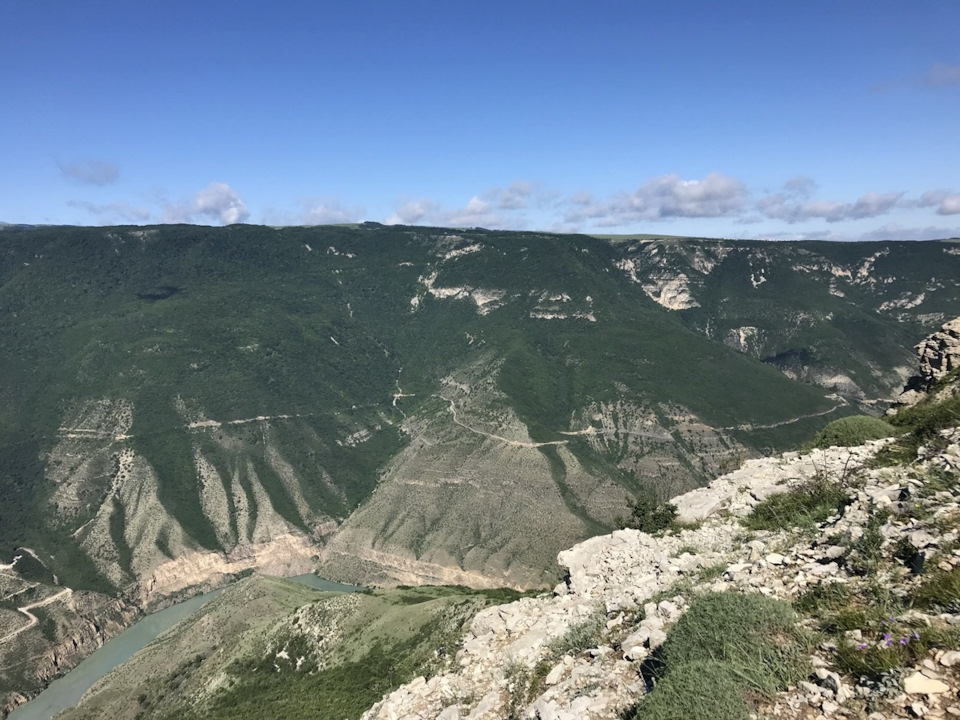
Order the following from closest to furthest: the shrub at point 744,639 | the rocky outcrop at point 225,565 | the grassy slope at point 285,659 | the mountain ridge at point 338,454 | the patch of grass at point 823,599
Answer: the shrub at point 744,639 → the patch of grass at point 823,599 → the grassy slope at point 285,659 → the mountain ridge at point 338,454 → the rocky outcrop at point 225,565

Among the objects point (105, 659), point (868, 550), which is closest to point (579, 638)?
point (868, 550)

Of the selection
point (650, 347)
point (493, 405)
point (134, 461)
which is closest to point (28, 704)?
point (134, 461)

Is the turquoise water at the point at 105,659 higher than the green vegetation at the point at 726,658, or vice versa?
the green vegetation at the point at 726,658

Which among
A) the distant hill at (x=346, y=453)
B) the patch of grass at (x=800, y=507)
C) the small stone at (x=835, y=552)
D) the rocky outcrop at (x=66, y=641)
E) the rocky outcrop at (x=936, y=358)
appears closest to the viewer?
the small stone at (x=835, y=552)

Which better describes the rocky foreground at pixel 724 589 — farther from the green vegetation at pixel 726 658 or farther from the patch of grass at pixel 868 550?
the green vegetation at pixel 726 658

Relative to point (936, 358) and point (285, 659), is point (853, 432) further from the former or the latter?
point (285, 659)

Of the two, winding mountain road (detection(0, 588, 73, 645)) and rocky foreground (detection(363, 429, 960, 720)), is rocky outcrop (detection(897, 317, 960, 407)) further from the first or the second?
winding mountain road (detection(0, 588, 73, 645))

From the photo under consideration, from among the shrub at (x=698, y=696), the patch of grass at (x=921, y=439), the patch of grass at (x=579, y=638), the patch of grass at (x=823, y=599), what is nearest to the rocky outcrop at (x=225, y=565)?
the patch of grass at (x=579, y=638)
